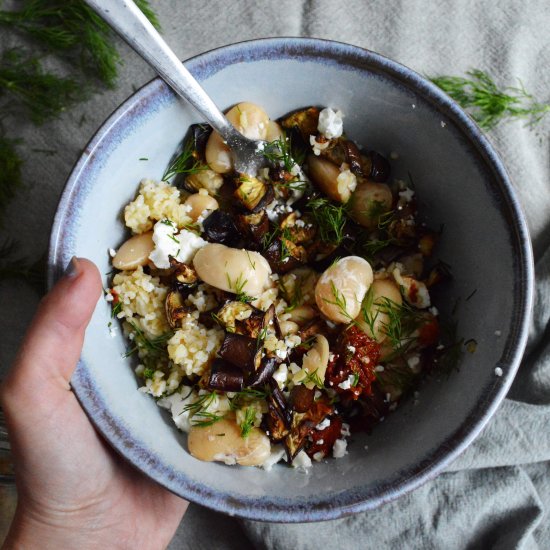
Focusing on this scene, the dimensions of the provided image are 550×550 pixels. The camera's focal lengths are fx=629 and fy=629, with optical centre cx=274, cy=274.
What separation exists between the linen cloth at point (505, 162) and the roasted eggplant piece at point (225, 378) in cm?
52

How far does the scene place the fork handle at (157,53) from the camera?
0.99 metres

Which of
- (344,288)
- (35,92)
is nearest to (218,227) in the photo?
(344,288)

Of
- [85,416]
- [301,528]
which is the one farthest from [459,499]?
[85,416]

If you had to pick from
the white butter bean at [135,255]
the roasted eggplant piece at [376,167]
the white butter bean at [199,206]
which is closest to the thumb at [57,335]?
the white butter bean at [135,255]

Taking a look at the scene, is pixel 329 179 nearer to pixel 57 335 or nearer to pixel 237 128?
pixel 237 128

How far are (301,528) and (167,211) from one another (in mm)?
790

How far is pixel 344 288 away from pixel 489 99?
Result: 0.70 meters

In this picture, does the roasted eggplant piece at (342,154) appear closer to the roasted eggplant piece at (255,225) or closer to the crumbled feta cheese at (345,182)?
the crumbled feta cheese at (345,182)

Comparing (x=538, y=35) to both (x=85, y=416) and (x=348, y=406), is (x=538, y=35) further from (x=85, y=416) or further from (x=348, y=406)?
(x=85, y=416)

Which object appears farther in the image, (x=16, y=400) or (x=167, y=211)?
(x=167, y=211)

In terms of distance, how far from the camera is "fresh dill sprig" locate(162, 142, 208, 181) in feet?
3.94

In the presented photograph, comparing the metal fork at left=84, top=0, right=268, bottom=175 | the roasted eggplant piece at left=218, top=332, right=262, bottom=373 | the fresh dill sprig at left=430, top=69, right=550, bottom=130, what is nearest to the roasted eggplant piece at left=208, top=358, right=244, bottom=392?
the roasted eggplant piece at left=218, top=332, right=262, bottom=373

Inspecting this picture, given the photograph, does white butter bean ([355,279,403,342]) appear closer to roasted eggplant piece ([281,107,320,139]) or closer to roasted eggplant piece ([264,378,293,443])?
roasted eggplant piece ([264,378,293,443])

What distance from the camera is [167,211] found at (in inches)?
45.6
